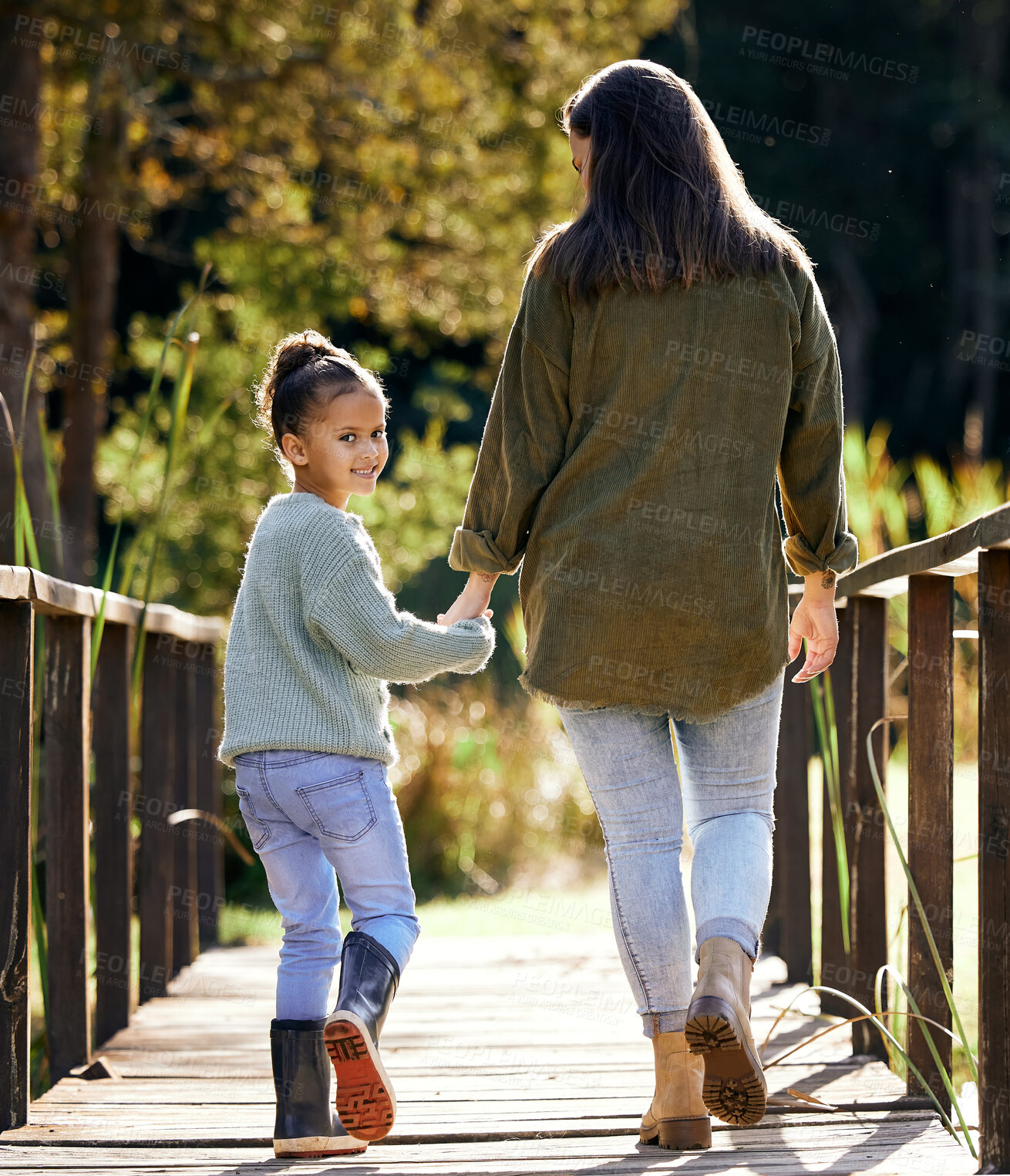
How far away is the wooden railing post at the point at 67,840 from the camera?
2.37m

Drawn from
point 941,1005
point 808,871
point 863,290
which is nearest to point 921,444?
point 863,290

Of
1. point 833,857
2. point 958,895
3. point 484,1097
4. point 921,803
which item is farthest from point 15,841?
point 958,895

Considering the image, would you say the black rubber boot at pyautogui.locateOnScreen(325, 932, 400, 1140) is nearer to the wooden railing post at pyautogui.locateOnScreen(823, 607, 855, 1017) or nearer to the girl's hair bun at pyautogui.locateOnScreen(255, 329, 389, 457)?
the girl's hair bun at pyautogui.locateOnScreen(255, 329, 389, 457)

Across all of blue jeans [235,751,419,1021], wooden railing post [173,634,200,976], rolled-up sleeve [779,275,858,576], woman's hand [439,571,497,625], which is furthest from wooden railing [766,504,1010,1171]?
wooden railing post [173,634,200,976]

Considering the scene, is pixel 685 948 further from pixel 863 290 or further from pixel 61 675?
pixel 863 290

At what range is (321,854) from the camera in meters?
1.96

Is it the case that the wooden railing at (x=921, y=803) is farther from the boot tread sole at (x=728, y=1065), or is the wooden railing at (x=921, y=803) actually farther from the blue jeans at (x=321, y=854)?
the blue jeans at (x=321, y=854)

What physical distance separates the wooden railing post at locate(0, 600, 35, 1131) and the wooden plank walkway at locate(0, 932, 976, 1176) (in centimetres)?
14

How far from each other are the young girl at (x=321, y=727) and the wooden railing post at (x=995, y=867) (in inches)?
26.9

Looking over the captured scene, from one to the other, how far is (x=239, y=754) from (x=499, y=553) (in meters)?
0.48

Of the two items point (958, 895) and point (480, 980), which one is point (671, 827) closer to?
point (480, 980)

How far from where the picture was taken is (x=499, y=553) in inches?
73.8

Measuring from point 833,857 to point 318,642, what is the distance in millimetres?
1563

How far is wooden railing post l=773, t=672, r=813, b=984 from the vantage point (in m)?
3.15
